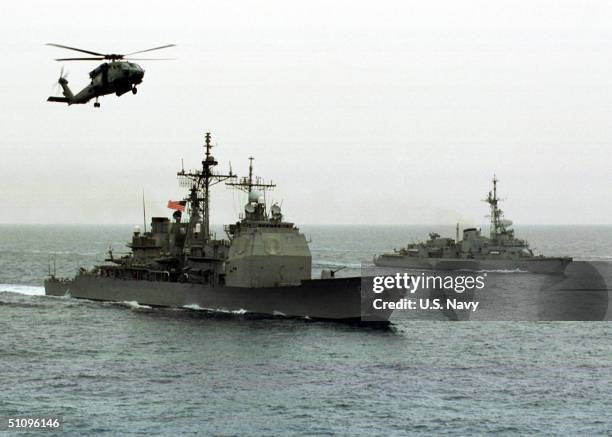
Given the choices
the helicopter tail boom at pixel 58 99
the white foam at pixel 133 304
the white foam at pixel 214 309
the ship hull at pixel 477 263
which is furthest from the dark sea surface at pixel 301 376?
the ship hull at pixel 477 263

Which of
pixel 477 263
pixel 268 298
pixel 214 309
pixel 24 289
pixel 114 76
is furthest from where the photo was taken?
pixel 477 263

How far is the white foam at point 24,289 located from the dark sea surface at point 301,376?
45.3ft

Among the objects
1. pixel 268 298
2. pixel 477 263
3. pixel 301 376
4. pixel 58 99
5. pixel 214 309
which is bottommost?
pixel 301 376

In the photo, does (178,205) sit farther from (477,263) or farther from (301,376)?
(477,263)

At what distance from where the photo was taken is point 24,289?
183ft

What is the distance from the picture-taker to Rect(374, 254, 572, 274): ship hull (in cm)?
7325

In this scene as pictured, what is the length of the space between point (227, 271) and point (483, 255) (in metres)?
41.8

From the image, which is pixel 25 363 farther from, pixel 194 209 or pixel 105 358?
pixel 194 209

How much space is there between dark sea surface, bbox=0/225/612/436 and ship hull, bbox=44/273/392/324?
1.00 metres

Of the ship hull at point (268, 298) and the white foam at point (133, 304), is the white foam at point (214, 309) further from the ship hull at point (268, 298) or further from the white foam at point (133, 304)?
the white foam at point (133, 304)

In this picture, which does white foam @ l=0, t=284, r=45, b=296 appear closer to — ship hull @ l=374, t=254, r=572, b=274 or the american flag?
the american flag

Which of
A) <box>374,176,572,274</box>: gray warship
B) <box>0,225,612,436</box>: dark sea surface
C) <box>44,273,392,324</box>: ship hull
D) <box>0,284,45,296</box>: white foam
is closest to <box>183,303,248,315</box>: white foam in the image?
<box>44,273,392,324</box>: ship hull

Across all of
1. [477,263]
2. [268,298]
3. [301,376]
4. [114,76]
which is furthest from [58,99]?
[477,263]

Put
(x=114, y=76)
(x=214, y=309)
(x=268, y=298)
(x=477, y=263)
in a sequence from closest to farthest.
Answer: (x=114, y=76) < (x=268, y=298) < (x=214, y=309) < (x=477, y=263)
